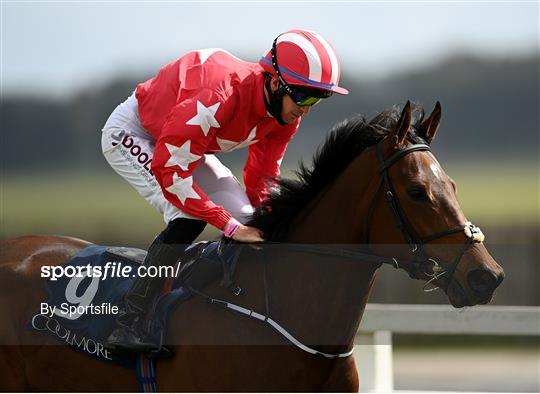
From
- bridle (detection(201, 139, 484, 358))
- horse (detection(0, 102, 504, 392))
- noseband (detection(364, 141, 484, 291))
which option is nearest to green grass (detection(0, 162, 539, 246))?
horse (detection(0, 102, 504, 392))

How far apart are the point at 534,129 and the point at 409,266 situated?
3.46 meters

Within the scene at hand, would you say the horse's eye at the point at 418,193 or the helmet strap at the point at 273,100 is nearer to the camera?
the horse's eye at the point at 418,193

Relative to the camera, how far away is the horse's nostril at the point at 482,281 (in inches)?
108

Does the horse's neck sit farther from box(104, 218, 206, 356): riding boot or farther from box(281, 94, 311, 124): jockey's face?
box(104, 218, 206, 356): riding boot

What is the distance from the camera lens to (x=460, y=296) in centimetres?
279

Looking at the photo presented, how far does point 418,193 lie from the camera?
9.34ft

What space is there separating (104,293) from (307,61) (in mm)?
1234

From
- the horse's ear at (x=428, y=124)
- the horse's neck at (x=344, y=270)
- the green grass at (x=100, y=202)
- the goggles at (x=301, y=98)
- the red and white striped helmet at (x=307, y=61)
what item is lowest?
the green grass at (x=100, y=202)

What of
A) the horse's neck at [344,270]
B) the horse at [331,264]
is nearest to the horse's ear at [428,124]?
the horse at [331,264]

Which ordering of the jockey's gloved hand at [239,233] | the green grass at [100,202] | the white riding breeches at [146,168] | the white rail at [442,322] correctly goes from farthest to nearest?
1. the white rail at [442,322]
2. the green grass at [100,202]
3. the white riding breeches at [146,168]
4. the jockey's gloved hand at [239,233]

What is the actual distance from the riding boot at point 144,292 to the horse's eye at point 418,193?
869 millimetres

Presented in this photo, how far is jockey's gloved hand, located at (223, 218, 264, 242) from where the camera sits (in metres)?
3.06

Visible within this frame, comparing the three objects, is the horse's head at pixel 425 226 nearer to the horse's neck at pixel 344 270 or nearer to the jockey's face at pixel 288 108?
the horse's neck at pixel 344 270

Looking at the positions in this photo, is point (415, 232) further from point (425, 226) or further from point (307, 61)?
point (307, 61)
